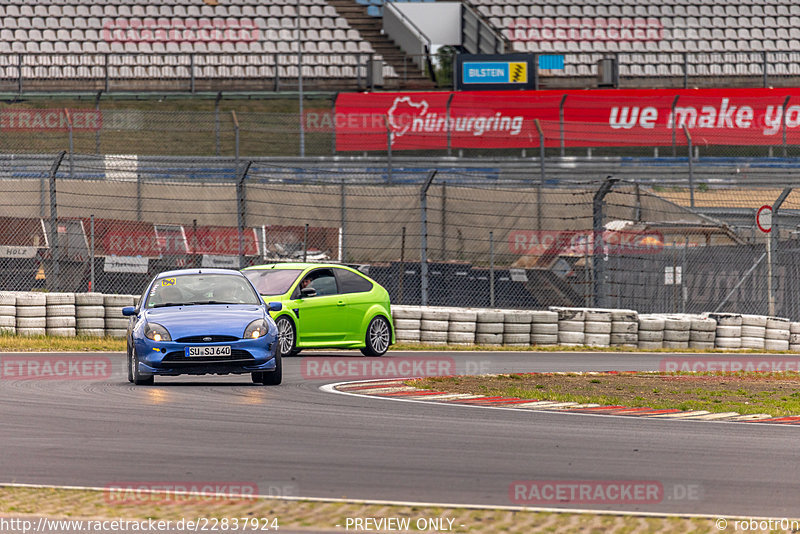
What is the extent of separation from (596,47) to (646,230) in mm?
15961

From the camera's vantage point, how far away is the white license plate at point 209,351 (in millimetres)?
11969

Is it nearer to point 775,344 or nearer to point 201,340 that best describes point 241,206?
point 201,340

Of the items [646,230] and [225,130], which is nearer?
[646,230]

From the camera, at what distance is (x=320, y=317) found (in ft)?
54.8

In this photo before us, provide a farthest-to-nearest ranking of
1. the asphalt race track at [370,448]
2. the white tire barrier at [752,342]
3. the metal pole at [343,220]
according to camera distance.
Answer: the metal pole at [343,220] < the white tire barrier at [752,342] < the asphalt race track at [370,448]

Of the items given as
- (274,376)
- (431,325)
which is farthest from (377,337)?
(274,376)

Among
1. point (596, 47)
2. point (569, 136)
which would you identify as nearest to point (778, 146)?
point (569, 136)

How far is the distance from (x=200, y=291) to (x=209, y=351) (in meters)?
1.57

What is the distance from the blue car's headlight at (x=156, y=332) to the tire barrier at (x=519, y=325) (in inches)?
260

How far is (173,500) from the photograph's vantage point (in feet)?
20.5

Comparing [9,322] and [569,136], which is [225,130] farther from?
[9,322]

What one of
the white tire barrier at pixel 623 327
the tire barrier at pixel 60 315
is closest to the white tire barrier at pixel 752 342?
the white tire barrier at pixel 623 327

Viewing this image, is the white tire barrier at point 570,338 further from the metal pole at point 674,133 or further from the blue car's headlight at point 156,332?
the metal pole at point 674,133

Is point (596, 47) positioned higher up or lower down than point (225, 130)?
higher up
